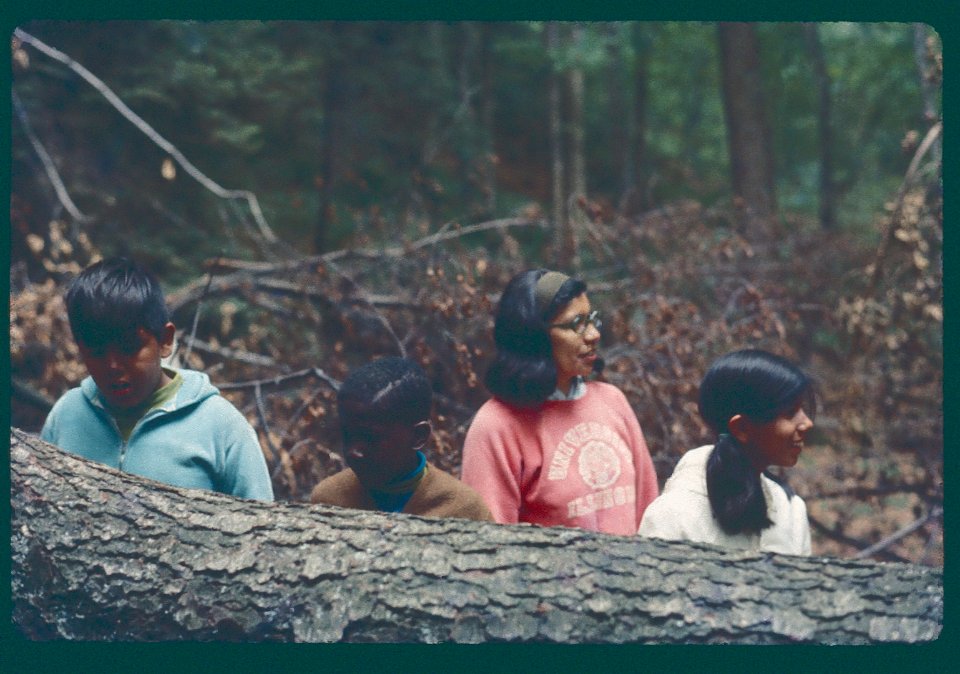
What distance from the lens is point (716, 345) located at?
538 centimetres

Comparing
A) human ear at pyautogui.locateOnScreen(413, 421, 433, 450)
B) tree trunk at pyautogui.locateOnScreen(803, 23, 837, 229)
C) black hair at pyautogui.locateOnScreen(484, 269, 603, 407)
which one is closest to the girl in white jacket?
black hair at pyautogui.locateOnScreen(484, 269, 603, 407)

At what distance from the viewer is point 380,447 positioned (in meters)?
3.08

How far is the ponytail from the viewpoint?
3.04 meters

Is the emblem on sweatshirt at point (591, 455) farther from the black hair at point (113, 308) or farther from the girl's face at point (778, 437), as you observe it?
the black hair at point (113, 308)

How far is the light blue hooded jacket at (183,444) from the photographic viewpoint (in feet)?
10.4

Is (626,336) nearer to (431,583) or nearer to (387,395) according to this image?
(387,395)

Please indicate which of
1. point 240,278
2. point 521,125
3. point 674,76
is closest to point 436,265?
point 240,278

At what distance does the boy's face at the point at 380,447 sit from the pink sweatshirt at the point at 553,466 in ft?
0.87

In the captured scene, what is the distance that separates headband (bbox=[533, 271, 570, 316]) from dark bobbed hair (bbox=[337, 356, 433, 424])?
0.48m

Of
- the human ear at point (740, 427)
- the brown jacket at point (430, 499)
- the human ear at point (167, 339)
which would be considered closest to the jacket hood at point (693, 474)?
the human ear at point (740, 427)

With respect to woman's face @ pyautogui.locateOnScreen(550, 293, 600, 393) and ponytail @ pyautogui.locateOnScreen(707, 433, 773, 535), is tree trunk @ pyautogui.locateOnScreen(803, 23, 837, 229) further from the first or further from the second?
ponytail @ pyautogui.locateOnScreen(707, 433, 773, 535)

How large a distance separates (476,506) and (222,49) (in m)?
4.24

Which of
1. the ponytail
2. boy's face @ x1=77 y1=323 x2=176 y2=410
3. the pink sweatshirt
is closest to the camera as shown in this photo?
the ponytail

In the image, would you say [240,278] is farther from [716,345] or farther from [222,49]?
[716,345]
